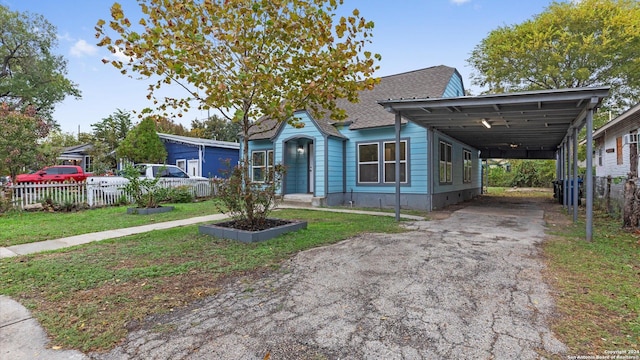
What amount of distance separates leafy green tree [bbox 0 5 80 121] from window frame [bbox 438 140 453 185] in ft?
86.7

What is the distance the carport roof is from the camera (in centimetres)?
639

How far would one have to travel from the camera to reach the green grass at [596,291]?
2.51 m

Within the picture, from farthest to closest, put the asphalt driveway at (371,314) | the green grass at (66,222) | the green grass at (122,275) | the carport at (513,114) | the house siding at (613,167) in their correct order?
the house siding at (613,167) → the green grass at (66,222) → the carport at (513,114) → the green grass at (122,275) → the asphalt driveway at (371,314)

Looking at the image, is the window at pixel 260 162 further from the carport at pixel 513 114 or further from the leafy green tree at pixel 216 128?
the leafy green tree at pixel 216 128

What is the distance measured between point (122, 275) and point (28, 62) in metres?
27.5

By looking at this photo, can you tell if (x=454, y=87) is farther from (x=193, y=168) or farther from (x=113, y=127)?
(x=113, y=127)

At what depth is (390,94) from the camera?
13.7 meters

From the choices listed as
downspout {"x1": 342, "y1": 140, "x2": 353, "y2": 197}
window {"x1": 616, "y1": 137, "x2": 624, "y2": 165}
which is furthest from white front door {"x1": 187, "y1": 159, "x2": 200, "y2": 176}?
window {"x1": 616, "y1": 137, "x2": 624, "y2": 165}

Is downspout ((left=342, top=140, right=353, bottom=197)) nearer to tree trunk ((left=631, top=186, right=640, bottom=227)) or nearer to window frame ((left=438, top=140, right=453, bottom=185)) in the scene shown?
window frame ((left=438, top=140, right=453, bottom=185))

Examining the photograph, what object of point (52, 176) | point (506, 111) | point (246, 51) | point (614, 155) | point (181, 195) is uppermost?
point (246, 51)

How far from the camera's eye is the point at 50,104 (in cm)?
2438

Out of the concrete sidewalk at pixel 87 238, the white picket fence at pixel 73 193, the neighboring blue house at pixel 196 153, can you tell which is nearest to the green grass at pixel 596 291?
the concrete sidewalk at pixel 87 238

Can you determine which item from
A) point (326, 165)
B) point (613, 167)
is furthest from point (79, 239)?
point (613, 167)

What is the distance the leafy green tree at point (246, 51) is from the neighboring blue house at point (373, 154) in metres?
5.22
